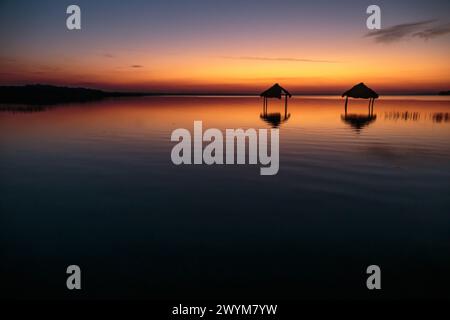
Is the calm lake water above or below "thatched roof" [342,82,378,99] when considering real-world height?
below

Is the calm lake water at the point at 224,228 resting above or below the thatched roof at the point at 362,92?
below

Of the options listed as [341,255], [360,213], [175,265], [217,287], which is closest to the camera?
[217,287]

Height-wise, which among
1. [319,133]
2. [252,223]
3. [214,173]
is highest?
[319,133]

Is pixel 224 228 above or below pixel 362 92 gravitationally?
below

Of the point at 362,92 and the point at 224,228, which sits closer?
the point at 224,228

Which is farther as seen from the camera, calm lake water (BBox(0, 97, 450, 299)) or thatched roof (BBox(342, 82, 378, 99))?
thatched roof (BBox(342, 82, 378, 99))

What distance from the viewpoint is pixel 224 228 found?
320 inches

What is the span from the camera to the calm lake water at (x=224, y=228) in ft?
19.3

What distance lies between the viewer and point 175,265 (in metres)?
6.40

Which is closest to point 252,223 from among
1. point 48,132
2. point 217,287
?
point 217,287

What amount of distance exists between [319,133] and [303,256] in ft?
66.2

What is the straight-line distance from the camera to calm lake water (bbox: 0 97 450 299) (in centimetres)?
589

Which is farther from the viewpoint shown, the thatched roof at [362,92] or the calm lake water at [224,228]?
the thatched roof at [362,92]

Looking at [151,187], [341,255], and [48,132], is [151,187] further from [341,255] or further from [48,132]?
[48,132]
